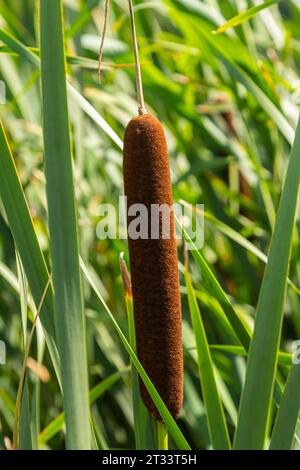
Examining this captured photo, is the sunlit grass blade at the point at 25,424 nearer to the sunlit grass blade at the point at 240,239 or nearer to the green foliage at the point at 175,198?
the green foliage at the point at 175,198

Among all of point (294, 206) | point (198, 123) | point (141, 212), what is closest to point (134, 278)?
point (141, 212)

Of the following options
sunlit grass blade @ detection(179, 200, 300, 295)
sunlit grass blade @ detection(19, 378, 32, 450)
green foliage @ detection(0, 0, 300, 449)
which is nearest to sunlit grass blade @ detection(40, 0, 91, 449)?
green foliage @ detection(0, 0, 300, 449)

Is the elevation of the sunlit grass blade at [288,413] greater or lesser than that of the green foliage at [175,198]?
lesser

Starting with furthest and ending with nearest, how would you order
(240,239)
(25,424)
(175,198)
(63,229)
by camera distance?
(175,198)
(240,239)
(25,424)
(63,229)

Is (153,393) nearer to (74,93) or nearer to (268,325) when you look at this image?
(268,325)

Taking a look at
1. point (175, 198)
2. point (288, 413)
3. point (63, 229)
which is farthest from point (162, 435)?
point (175, 198)

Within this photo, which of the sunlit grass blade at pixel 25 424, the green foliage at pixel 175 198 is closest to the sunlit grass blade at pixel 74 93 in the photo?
the green foliage at pixel 175 198

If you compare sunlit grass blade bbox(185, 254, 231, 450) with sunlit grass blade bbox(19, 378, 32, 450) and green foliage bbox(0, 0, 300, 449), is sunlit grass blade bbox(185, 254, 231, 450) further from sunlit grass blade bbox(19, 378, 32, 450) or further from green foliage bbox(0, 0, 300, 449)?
sunlit grass blade bbox(19, 378, 32, 450)
